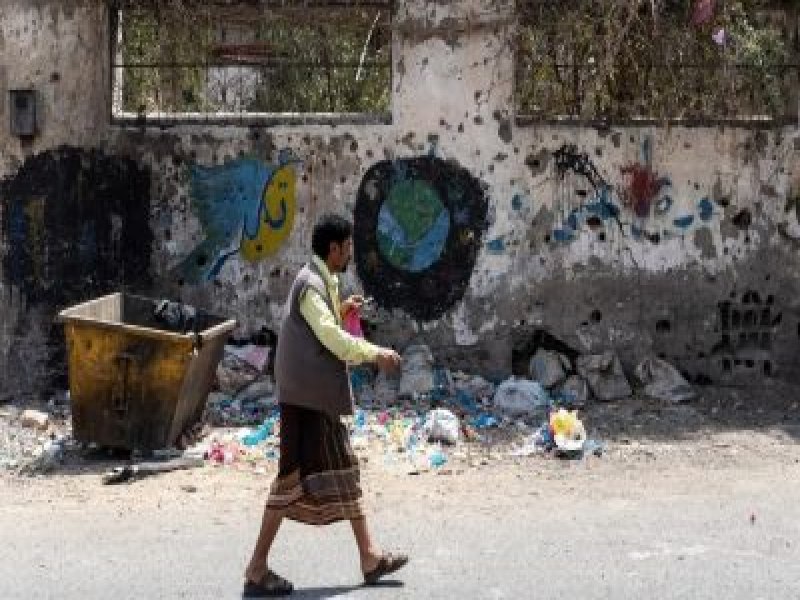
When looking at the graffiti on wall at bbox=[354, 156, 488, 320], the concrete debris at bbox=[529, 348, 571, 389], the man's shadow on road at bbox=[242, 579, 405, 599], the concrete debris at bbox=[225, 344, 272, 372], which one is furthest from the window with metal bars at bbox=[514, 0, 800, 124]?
the man's shadow on road at bbox=[242, 579, 405, 599]

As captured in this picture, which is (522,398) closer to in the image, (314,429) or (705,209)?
(705,209)

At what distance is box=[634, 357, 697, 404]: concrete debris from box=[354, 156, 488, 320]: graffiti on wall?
1435mm

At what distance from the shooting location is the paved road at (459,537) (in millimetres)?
5676

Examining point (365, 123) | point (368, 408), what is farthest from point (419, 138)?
point (368, 408)

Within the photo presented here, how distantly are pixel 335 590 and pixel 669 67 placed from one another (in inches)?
212

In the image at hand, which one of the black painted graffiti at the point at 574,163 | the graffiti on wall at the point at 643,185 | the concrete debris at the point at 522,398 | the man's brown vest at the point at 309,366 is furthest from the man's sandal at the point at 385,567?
the graffiti on wall at the point at 643,185

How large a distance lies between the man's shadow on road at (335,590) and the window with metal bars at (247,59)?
14.9 feet

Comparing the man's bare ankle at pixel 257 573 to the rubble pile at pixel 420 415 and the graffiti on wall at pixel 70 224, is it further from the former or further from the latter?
the graffiti on wall at pixel 70 224

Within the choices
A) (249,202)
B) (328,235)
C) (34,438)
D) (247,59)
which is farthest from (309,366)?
(247,59)

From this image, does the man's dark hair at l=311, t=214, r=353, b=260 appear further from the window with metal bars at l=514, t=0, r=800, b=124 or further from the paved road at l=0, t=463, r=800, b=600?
the window with metal bars at l=514, t=0, r=800, b=124

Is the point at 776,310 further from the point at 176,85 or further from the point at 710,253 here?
the point at 176,85

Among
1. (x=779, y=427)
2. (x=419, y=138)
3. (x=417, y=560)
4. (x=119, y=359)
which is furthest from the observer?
(x=419, y=138)

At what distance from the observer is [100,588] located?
5688 millimetres

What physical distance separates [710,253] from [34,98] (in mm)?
4943
